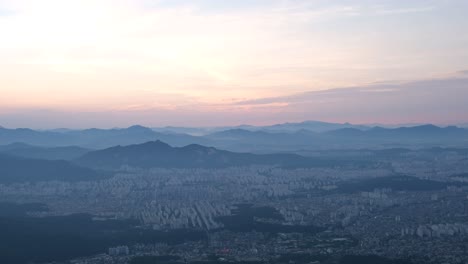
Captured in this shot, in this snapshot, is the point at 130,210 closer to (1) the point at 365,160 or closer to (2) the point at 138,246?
(2) the point at 138,246

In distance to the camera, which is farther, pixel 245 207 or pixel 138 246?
pixel 245 207

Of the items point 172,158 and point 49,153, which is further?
point 49,153

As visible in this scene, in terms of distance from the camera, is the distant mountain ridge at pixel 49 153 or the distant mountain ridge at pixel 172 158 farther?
the distant mountain ridge at pixel 49 153

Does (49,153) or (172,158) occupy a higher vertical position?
(49,153)

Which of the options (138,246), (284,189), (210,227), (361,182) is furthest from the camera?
(361,182)

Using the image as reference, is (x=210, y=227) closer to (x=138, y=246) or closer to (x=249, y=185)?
(x=138, y=246)

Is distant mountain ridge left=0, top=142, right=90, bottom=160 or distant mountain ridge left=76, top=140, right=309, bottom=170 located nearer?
distant mountain ridge left=76, top=140, right=309, bottom=170

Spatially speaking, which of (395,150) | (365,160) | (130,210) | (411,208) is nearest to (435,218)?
(411,208)

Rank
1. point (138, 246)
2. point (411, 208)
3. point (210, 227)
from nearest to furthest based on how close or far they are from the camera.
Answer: point (138, 246) → point (210, 227) → point (411, 208)

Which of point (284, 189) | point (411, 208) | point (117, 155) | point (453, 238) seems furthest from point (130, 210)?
→ point (117, 155)
